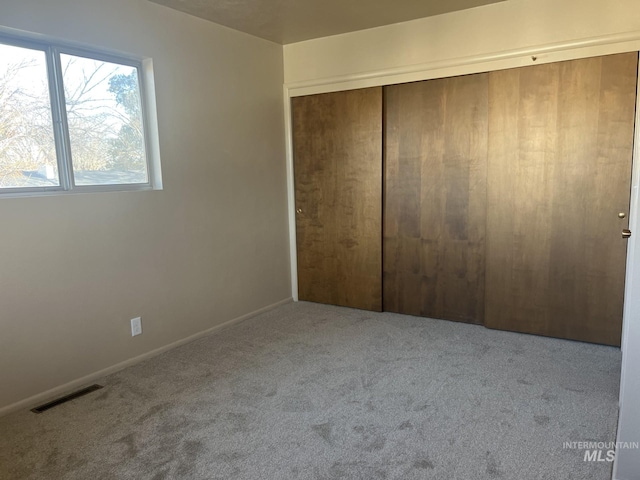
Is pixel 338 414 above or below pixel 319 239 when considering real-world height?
below

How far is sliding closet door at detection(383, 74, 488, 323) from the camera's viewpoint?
3.64 m

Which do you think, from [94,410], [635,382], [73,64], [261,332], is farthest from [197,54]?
[635,382]

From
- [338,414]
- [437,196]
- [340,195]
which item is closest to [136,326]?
[338,414]

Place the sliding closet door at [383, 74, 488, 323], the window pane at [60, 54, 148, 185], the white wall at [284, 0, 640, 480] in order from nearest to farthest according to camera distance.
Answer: the window pane at [60, 54, 148, 185], the white wall at [284, 0, 640, 480], the sliding closet door at [383, 74, 488, 323]

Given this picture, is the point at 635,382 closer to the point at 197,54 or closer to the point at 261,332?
the point at 261,332

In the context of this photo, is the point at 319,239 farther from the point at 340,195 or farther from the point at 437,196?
the point at 437,196

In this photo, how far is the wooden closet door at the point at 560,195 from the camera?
3129mm

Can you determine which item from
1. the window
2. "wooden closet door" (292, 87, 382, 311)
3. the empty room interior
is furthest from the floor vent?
"wooden closet door" (292, 87, 382, 311)

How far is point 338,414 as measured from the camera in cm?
244

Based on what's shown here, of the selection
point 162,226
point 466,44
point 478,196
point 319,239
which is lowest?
point 319,239

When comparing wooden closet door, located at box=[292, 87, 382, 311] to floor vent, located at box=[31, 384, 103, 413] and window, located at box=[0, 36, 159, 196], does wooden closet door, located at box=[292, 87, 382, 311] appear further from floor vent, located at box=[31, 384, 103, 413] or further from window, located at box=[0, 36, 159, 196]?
floor vent, located at box=[31, 384, 103, 413]

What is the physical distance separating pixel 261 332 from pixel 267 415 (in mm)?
1333

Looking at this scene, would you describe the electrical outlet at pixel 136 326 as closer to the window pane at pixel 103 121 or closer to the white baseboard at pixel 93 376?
the white baseboard at pixel 93 376

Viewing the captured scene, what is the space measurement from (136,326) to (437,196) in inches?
98.0
